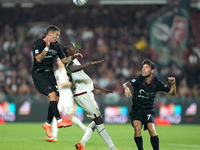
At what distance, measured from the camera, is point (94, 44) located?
2097 cm

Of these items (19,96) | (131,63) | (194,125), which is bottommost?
(194,125)

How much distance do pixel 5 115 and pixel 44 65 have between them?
937cm

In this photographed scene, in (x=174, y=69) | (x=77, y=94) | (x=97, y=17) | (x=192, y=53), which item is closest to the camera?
(x=77, y=94)

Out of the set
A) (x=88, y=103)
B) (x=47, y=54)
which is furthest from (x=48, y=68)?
(x=88, y=103)

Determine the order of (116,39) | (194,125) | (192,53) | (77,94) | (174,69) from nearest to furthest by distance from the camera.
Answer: (77,94) → (194,125) → (174,69) → (192,53) → (116,39)

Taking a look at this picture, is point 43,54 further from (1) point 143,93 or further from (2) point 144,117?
(2) point 144,117

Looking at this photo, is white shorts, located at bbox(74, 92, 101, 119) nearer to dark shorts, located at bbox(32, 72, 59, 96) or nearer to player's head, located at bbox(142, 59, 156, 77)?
dark shorts, located at bbox(32, 72, 59, 96)

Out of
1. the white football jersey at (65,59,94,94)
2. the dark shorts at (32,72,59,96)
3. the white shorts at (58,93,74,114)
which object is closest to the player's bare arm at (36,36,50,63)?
the dark shorts at (32,72,59,96)

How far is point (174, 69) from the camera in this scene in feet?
58.7

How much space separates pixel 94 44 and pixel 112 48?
1009 mm

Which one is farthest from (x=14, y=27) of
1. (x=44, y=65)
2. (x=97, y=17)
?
(x=44, y=65)

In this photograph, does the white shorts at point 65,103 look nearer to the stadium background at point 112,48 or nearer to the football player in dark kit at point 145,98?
the football player in dark kit at point 145,98

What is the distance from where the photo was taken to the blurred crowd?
1834cm

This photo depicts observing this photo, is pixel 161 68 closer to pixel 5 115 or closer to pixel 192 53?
pixel 192 53
